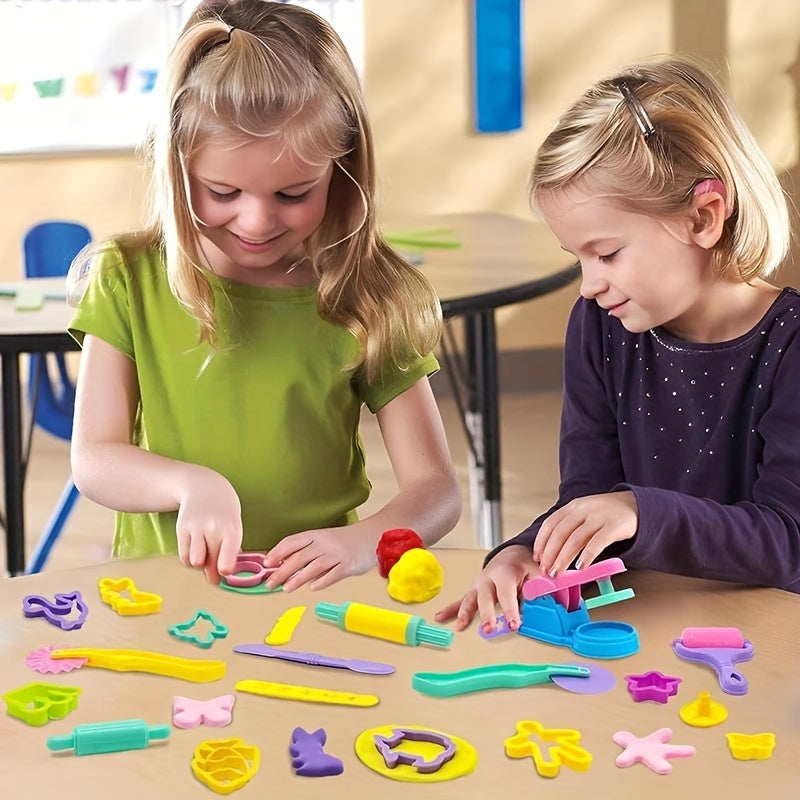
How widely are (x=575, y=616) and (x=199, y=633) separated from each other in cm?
29

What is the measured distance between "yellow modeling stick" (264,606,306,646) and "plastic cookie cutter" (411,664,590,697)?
0.12 metres

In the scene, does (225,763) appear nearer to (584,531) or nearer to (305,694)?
(305,694)

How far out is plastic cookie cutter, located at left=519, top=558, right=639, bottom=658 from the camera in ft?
3.28

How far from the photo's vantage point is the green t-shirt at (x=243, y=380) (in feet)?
4.77

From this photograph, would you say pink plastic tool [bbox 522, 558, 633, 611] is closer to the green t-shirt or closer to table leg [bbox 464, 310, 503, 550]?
the green t-shirt

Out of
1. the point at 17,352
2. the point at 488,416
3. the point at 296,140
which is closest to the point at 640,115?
the point at 296,140

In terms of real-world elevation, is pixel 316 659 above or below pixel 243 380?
below

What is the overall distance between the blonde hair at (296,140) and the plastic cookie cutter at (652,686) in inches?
22.8

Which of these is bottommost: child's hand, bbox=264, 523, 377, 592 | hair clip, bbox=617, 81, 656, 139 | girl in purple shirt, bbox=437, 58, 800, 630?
child's hand, bbox=264, 523, 377, 592

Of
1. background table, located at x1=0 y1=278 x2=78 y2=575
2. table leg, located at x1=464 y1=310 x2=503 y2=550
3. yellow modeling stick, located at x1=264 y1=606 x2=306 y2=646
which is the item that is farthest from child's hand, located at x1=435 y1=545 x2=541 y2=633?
table leg, located at x1=464 y1=310 x2=503 y2=550

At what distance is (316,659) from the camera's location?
0.99 meters

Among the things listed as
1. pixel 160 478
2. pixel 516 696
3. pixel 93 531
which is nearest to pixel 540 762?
pixel 516 696

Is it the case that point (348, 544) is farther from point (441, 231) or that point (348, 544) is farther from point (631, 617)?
point (441, 231)

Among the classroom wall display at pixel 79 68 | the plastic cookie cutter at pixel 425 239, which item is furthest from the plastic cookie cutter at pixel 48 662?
the classroom wall display at pixel 79 68
